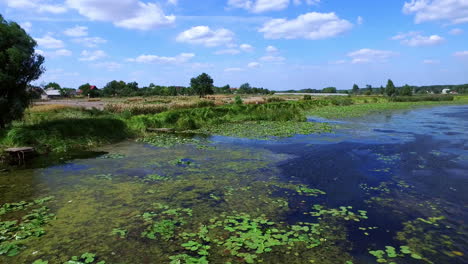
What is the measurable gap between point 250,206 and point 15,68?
11.6m

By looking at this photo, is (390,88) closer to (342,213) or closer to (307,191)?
(307,191)

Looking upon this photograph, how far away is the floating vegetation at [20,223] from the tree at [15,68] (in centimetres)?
738

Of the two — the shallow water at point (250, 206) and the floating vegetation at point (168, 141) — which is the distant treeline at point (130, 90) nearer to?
the floating vegetation at point (168, 141)

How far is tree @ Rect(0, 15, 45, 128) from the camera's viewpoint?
38.5ft

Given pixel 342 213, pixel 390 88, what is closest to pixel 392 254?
pixel 342 213

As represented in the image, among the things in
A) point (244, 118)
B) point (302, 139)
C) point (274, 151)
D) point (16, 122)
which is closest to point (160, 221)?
point (274, 151)

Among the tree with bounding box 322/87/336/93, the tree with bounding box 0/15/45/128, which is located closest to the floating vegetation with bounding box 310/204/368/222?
the tree with bounding box 0/15/45/128

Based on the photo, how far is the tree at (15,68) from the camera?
462 inches

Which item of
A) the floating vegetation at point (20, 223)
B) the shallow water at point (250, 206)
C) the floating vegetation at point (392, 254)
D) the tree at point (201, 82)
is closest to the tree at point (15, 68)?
the shallow water at point (250, 206)

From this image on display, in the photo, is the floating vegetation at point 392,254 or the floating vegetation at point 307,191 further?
the floating vegetation at point 307,191

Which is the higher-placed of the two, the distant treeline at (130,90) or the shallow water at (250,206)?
the distant treeline at (130,90)

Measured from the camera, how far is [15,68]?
11992mm

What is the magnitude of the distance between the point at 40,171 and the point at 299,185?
8674 mm

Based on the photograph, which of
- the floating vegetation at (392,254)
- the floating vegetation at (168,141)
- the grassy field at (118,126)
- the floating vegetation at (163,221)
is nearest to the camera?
the floating vegetation at (392,254)
